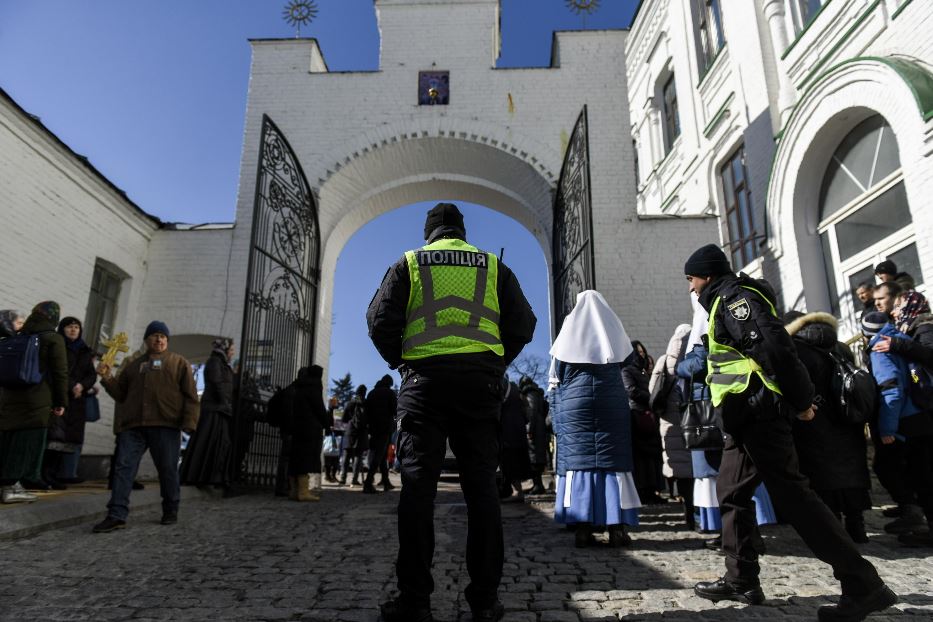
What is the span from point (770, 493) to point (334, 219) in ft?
32.1

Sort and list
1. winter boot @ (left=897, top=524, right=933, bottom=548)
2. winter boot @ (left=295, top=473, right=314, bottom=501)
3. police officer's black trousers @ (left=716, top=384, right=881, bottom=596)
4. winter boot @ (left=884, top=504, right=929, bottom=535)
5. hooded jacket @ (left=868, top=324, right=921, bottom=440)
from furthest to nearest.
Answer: winter boot @ (left=295, top=473, right=314, bottom=501) → winter boot @ (left=884, top=504, right=929, bottom=535) → hooded jacket @ (left=868, top=324, right=921, bottom=440) → winter boot @ (left=897, top=524, right=933, bottom=548) → police officer's black trousers @ (left=716, top=384, right=881, bottom=596)

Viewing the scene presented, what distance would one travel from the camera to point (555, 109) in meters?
10.9

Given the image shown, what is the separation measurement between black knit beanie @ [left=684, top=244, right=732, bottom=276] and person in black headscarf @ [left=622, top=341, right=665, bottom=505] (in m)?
2.43

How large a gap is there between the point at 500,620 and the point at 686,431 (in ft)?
6.65

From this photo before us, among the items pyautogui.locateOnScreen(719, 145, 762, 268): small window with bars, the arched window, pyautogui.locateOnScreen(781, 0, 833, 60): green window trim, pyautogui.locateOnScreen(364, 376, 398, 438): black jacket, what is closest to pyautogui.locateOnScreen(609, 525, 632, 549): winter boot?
pyautogui.locateOnScreen(364, 376, 398, 438): black jacket

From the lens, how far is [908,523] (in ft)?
14.0

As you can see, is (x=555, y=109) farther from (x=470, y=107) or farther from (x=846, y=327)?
(x=846, y=327)

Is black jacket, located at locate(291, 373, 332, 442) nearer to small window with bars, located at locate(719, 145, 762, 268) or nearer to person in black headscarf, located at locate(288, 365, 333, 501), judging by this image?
person in black headscarf, located at locate(288, 365, 333, 501)

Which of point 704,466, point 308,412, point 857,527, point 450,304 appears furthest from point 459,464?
point 308,412

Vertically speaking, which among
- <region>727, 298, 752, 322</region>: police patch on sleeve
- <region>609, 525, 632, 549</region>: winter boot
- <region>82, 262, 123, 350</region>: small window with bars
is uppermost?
<region>82, 262, 123, 350</region>: small window with bars

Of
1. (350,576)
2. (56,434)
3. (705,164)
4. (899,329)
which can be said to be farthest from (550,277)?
(350,576)

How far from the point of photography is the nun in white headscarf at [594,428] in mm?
4266

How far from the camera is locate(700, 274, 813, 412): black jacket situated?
2807 millimetres

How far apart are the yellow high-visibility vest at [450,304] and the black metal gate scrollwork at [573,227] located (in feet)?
18.6
